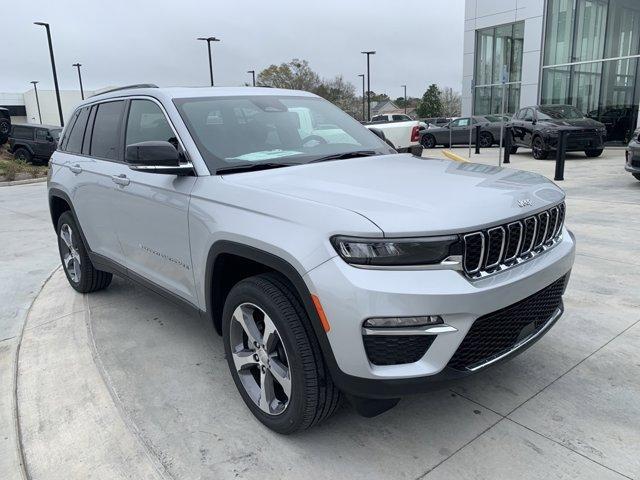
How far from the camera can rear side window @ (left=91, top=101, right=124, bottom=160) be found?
13.1 feet

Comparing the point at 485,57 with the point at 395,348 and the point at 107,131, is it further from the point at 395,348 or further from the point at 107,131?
the point at 395,348

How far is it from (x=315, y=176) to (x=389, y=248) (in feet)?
2.76

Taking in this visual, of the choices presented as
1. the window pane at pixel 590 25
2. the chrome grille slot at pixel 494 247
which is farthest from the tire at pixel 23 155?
the window pane at pixel 590 25

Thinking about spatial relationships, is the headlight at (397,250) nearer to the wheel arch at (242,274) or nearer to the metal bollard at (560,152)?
the wheel arch at (242,274)

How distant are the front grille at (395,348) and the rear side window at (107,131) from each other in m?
2.71

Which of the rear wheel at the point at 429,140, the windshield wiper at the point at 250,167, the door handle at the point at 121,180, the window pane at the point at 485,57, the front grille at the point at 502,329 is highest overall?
the window pane at the point at 485,57

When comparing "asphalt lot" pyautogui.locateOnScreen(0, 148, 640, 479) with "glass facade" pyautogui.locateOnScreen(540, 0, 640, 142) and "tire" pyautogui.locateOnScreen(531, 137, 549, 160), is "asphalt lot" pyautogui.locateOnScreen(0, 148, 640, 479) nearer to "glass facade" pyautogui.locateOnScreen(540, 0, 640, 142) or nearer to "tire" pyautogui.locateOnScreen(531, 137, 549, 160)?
"tire" pyautogui.locateOnScreen(531, 137, 549, 160)

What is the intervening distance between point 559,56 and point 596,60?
152 centimetres

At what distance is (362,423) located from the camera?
2.80m

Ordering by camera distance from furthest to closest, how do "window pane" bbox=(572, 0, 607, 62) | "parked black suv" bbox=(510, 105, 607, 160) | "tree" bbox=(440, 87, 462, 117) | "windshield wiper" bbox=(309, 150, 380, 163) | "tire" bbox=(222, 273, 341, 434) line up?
"tree" bbox=(440, 87, 462, 117)
"window pane" bbox=(572, 0, 607, 62)
"parked black suv" bbox=(510, 105, 607, 160)
"windshield wiper" bbox=(309, 150, 380, 163)
"tire" bbox=(222, 273, 341, 434)

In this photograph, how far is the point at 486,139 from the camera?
21125mm

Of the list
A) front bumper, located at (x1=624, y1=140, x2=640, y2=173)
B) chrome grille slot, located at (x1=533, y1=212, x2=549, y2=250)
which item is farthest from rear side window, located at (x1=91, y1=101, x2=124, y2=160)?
front bumper, located at (x1=624, y1=140, x2=640, y2=173)

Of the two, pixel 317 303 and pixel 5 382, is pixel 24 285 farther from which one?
pixel 317 303

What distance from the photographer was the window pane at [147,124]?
337 cm
